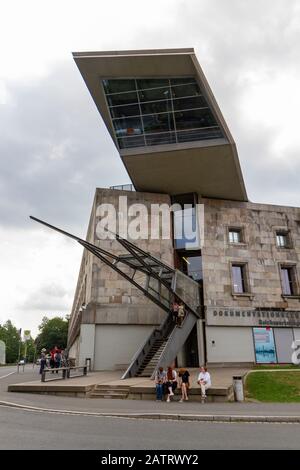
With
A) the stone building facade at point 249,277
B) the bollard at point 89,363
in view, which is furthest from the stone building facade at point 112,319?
the stone building facade at point 249,277

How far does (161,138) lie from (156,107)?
249 centimetres

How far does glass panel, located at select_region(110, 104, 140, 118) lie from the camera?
93.5 ft

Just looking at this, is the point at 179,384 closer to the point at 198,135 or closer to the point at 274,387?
the point at 274,387

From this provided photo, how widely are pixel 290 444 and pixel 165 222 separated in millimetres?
25331

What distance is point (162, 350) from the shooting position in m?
22.2

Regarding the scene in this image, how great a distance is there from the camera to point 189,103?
2792 centimetres

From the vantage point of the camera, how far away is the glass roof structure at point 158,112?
27.2 m

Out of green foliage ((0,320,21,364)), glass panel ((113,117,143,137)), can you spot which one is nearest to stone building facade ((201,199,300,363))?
glass panel ((113,117,143,137))

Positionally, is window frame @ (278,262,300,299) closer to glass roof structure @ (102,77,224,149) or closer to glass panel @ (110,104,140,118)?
glass roof structure @ (102,77,224,149)

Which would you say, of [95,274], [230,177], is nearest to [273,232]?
[230,177]

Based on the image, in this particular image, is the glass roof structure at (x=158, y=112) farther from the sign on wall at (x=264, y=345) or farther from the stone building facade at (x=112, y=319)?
the sign on wall at (x=264, y=345)

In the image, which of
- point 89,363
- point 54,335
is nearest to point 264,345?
point 89,363

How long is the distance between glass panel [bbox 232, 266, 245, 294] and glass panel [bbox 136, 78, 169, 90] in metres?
17.2

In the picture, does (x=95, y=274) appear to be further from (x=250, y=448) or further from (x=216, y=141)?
(x=250, y=448)
